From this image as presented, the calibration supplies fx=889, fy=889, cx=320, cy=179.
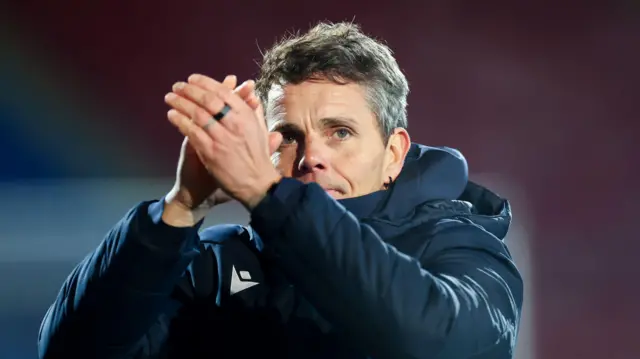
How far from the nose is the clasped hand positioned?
0.82 ft

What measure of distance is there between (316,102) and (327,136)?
4 cm

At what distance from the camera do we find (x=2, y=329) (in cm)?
219

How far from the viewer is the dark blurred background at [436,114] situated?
2.26 m

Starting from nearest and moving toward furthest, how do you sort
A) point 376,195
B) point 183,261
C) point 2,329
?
1. point 183,261
2. point 376,195
3. point 2,329

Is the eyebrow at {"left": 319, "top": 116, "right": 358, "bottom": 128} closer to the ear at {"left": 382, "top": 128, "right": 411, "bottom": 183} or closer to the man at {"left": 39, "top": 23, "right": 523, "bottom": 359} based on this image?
the man at {"left": 39, "top": 23, "right": 523, "bottom": 359}

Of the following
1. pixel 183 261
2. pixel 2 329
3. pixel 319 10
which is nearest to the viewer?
pixel 183 261

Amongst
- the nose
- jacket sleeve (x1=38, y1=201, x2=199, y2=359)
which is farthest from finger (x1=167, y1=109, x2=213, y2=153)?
the nose

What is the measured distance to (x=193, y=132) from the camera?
0.80 m

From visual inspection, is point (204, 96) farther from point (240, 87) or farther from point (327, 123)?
point (327, 123)

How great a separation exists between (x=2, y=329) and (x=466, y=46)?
4.53ft

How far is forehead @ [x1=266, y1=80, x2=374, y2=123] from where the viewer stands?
1.10 metres

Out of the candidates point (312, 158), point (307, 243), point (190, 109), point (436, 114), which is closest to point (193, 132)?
point (190, 109)

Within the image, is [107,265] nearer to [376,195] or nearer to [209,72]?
[376,195]

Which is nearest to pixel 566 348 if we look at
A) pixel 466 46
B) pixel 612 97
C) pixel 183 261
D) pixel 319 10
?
pixel 612 97
